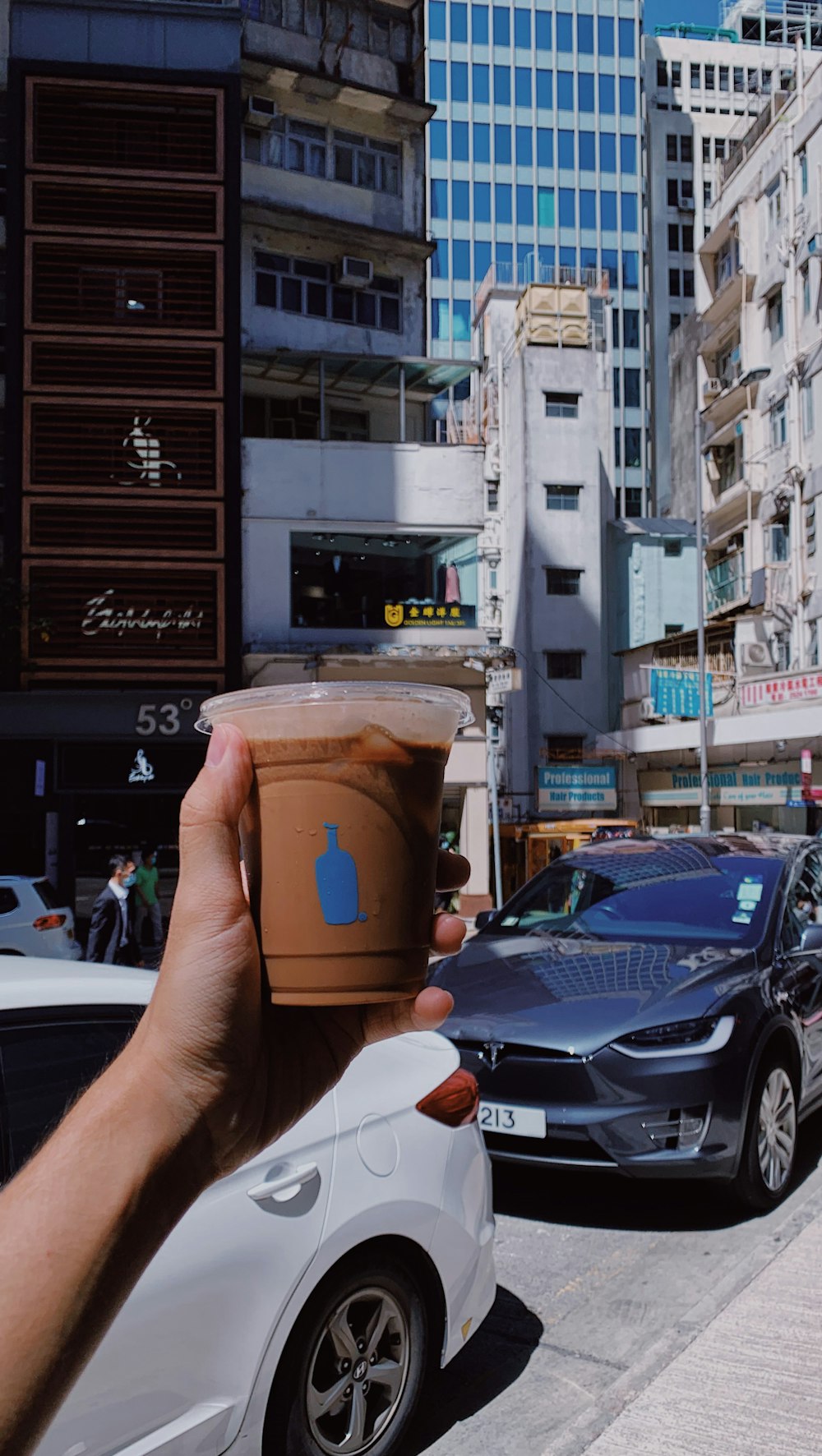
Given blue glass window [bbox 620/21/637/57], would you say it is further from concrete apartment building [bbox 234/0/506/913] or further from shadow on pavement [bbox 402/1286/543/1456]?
shadow on pavement [bbox 402/1286/543/1456]

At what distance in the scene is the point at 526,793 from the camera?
46094 millimetres

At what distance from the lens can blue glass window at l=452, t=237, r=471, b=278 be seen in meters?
73.3

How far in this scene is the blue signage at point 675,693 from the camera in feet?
114

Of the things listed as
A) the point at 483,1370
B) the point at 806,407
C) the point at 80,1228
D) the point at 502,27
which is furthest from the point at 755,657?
the point at 502,27

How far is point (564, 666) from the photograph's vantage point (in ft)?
159

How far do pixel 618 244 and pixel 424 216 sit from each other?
4649 centimetres

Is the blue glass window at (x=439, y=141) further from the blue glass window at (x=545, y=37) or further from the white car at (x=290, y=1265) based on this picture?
the white car at (x=290, y=1265)

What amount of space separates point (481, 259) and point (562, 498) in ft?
99.1

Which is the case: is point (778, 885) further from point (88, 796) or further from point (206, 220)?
point (206, 220)

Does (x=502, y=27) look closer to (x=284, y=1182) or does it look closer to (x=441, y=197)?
(x=441, y=197)

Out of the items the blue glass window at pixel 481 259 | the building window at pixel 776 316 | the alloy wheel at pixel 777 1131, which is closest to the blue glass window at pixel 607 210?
the blue glass window at pixel 481 259

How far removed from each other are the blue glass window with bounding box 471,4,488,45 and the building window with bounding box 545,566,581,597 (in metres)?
40.4

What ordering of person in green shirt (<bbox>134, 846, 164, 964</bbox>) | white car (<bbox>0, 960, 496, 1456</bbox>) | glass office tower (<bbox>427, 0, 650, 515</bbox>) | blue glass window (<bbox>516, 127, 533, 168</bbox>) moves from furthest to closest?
blue glass window (<bbox>516, 127, 533, 168</bbox>)
glass office tower (<bbox>427, 0, 650, 515</bbox>)
person in green shirt (<bbox>134, 846, 164, 964</bbox>)
white car (<bbox>0, 960, 496, 1456</bbox>)

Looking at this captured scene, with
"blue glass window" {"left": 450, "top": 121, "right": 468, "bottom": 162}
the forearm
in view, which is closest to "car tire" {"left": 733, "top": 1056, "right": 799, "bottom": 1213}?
the forearm
